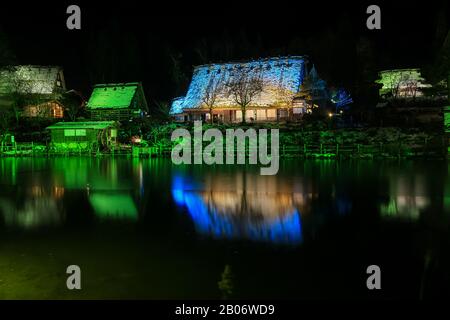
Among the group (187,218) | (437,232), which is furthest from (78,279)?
(437,232)

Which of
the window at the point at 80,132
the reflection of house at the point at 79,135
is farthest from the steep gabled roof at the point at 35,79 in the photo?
the window at the point at 80,132

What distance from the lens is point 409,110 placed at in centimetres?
3669

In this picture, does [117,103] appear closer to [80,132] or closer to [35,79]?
[80,132]

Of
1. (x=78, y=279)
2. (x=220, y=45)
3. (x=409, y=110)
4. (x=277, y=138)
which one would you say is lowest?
(x=78, y=279)

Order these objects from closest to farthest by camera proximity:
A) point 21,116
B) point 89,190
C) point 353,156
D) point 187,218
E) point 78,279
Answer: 1. point 78,279
2. point 187,218
3. point 89,190
4. point 353,156
5. point 21,116

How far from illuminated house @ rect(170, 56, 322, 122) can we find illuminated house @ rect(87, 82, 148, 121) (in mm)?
4860

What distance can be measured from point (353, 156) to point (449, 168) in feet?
27.1

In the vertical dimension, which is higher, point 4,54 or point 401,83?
point 4,54

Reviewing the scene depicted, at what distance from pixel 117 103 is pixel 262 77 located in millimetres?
16702

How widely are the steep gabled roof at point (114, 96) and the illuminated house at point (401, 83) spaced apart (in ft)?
88.3

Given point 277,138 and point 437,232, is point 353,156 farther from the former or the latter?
point 437,232

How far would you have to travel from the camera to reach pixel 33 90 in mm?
47594

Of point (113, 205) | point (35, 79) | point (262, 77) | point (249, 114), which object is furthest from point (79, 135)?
point (113, 205)

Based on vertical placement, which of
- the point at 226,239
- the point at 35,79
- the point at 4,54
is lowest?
Result: the point at 226,239
